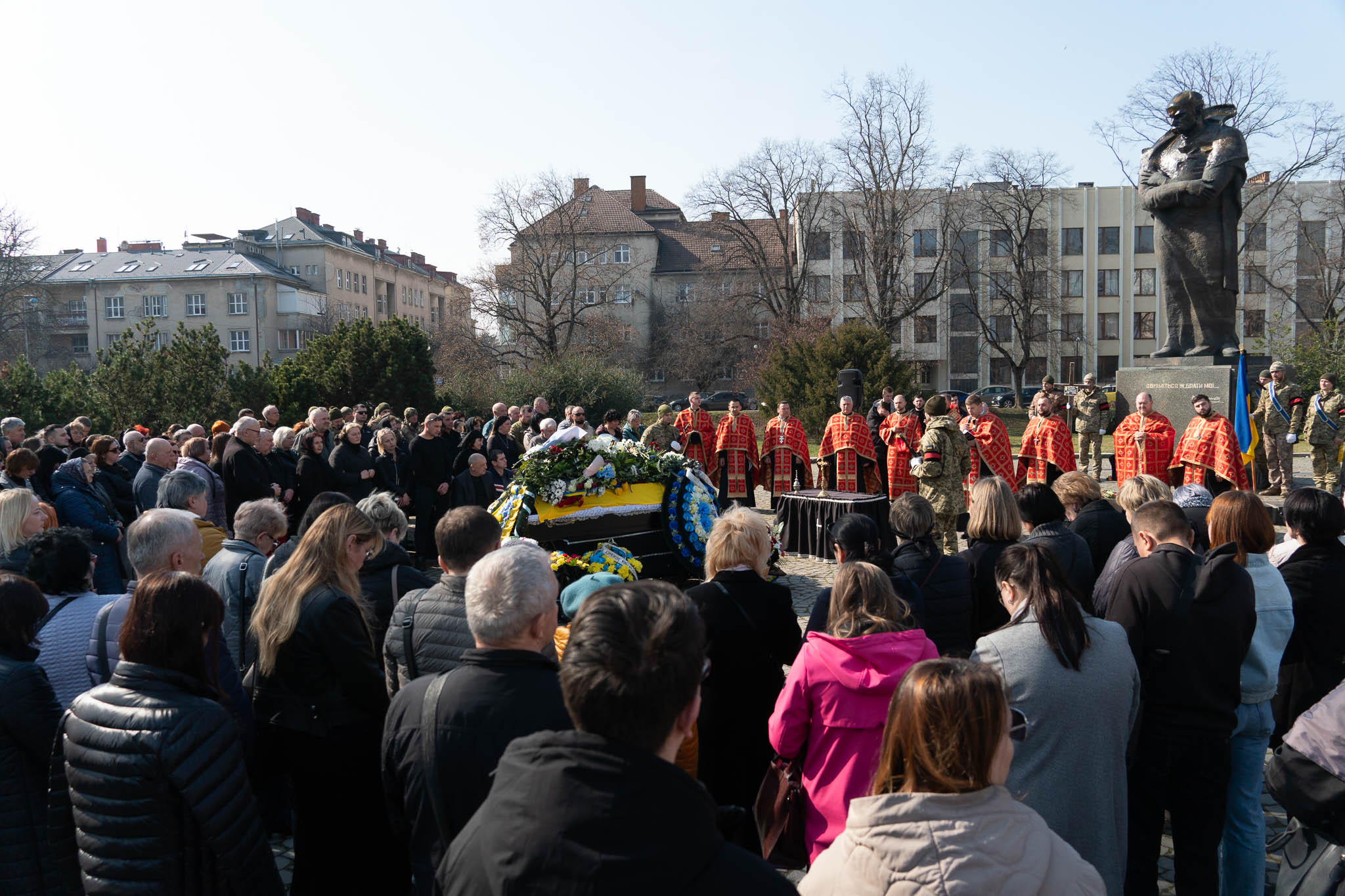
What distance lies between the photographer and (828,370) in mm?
27875

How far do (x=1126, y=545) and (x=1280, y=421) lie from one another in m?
12.0

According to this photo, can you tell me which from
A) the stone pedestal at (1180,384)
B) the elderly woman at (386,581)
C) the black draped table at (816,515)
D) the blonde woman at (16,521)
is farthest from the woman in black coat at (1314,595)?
the stone pedestal at (1180,384)

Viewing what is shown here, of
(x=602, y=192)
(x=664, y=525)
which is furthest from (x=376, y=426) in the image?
(x=602, y=192)

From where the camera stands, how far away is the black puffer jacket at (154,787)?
269cm

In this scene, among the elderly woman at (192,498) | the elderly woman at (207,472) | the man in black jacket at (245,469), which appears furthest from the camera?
the man in black jacket at (245,469)

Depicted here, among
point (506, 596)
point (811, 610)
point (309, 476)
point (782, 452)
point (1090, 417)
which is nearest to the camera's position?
point (506, 596)

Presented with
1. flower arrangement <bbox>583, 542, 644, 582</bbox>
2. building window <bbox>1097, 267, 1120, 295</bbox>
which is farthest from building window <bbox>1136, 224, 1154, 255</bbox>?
flower arrangement <bbox>583, 542, 644, 582</bbox>

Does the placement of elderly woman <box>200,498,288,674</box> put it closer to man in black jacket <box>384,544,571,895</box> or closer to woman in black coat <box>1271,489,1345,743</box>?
man in black jacket <box>384,544,571,895</box>

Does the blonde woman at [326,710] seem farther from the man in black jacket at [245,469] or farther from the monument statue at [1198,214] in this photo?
the monument statue at [1198,214]

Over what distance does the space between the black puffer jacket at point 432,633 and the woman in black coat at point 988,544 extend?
232 cm

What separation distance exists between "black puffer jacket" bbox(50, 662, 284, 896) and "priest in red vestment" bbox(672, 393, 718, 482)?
13.0 m

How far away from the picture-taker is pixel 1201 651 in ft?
11.5

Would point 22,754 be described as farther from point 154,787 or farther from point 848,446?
point 848,446

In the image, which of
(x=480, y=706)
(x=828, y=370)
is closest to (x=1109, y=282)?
(x=828, y=370)
